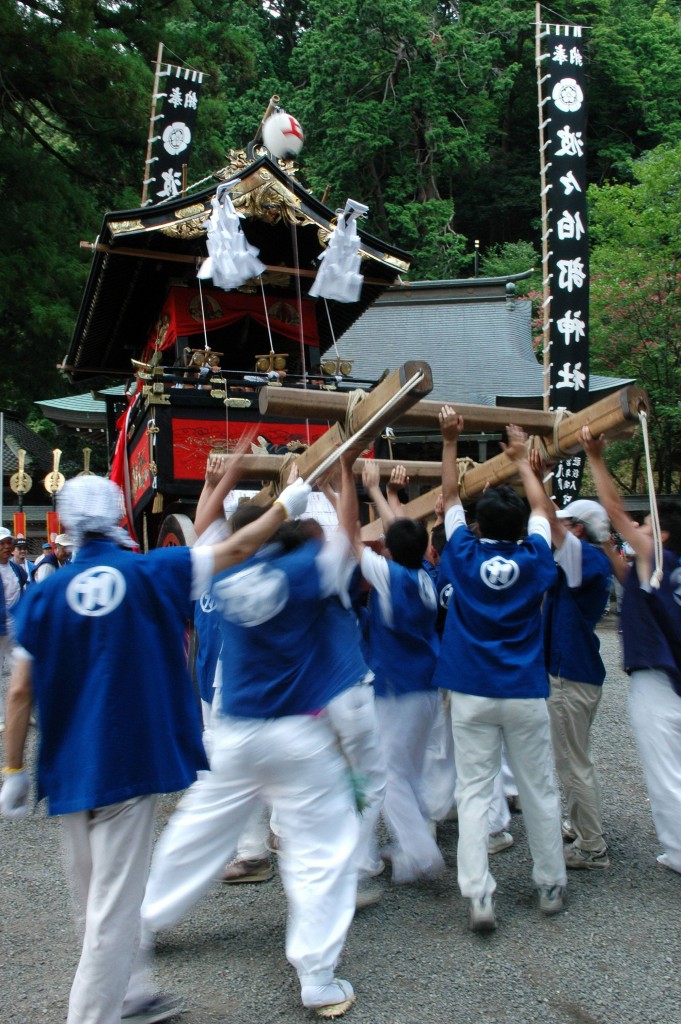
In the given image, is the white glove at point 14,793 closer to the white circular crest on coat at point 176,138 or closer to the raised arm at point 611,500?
the raised arm at point 611,500

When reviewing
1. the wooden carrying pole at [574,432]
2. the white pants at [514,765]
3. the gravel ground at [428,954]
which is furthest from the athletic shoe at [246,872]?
the wooden carrying pole at [574,432]

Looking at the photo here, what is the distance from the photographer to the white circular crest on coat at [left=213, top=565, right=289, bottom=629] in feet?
9.78

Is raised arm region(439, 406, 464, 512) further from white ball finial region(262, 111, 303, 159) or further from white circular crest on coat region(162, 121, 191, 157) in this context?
white circular crest on coat region(162, 121, 191, 157)

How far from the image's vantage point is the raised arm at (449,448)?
3.51 m

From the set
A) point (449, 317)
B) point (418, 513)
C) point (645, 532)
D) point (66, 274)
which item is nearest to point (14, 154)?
point (66, 274)

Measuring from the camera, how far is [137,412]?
8.15m

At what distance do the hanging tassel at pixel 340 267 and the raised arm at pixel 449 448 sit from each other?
268cm

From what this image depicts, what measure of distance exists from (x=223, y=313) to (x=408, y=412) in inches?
246

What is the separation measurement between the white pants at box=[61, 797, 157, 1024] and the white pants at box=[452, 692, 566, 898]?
4.78 feet

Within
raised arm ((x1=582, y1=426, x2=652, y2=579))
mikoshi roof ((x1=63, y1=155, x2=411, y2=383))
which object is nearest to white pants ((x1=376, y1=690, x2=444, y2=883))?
raised arm ((x1=582, y1=426, x2=652, y2=579))

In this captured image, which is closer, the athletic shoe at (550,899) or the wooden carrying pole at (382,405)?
the wooden carrying pole at (382,405)

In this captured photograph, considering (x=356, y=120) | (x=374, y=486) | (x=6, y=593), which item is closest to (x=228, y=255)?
(x=374, y=486)

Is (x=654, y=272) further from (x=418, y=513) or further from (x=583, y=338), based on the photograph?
(x=418, y=513)

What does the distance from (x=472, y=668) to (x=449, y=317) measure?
17.0 meters
